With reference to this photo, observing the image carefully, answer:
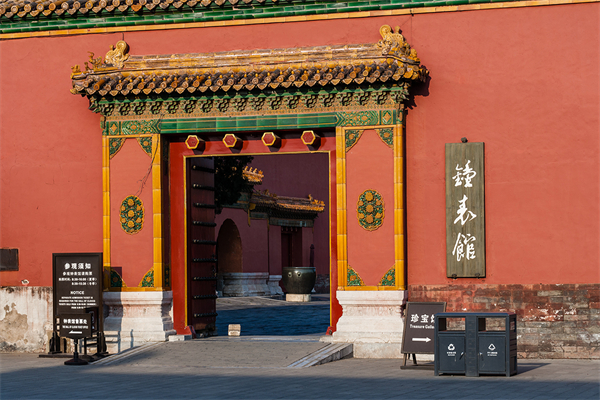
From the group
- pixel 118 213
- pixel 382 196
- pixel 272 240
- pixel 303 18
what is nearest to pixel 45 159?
pixel 118 213

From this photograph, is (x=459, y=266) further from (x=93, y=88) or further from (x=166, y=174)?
(x=93, y=88)

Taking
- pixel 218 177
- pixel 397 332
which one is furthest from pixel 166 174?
pixel 218 177

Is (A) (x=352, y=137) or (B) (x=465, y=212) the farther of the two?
(A) (x=352, y=137)

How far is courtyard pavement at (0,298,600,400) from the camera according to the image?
919 centimetres

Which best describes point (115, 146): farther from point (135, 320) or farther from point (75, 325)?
point (75, 325)

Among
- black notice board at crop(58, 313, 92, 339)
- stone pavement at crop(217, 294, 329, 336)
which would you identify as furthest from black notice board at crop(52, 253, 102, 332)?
stone pavement at crop(217, 294, 329, 336)

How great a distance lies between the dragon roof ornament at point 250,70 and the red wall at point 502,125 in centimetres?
29

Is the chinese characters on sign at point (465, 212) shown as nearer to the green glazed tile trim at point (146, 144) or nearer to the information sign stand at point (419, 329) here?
the information sign stand at point (419, 329)

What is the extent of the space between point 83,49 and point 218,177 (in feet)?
31.3

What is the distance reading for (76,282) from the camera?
13195 mm

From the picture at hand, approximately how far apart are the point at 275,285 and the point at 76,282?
18239 mm

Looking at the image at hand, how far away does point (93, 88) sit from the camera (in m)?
13.4

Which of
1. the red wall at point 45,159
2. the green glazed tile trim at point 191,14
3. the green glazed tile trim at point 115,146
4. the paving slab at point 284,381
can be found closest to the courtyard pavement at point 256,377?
the paving slab at point 284,381

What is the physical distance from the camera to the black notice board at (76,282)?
43.0ft
